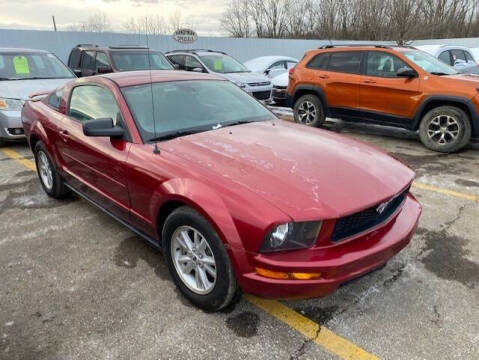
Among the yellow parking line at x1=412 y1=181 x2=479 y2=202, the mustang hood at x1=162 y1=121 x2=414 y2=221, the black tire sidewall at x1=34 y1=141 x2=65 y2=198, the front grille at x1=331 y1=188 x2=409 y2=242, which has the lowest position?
the yellow parking line at x1=412 y1=181 x2=479 y2=202

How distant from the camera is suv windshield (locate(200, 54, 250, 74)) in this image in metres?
10.8

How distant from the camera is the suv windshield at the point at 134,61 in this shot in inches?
359

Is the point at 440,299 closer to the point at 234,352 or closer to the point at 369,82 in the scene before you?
the point at 234,352

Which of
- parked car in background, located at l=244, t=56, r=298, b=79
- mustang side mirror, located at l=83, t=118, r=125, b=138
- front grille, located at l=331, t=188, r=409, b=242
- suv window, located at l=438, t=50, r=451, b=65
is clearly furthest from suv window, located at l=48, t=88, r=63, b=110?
suv window, located at l=438, t=50, r=451, b=65

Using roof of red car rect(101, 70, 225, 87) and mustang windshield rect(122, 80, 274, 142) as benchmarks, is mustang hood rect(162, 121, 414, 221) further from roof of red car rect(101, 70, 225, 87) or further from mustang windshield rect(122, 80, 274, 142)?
roof of red car rect(101, 70, 225, 87)

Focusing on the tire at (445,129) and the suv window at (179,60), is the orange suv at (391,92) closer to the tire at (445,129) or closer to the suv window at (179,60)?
the tire at (445,129)

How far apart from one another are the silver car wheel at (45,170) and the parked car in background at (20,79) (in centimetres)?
227

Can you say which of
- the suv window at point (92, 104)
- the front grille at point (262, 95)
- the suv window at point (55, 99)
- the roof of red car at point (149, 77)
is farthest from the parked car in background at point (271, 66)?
the suv window at point (92, 104)

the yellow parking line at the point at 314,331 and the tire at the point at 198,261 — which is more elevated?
the tire at the point at 198,261

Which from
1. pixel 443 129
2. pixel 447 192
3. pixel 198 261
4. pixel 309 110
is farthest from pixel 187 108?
pixel 309 110

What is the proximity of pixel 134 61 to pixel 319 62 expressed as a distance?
14.5ft

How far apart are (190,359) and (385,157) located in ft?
6.54

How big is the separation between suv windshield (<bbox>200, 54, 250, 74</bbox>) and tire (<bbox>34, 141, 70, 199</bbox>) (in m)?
6.74

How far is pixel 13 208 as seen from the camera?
4.43m
